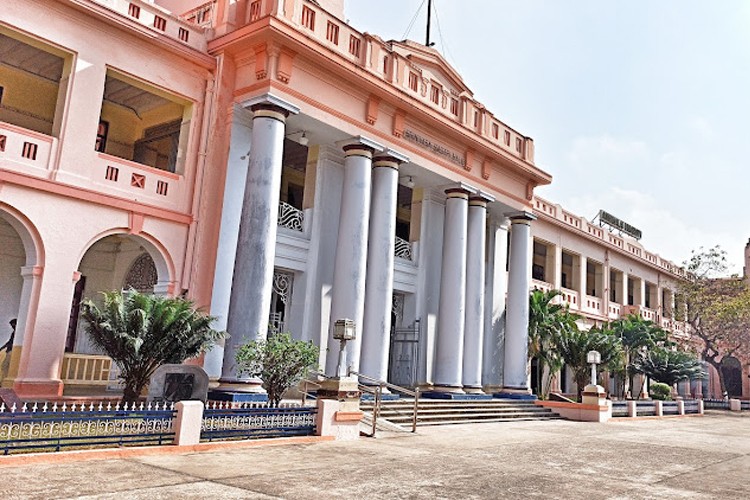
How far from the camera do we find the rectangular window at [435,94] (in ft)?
55.4

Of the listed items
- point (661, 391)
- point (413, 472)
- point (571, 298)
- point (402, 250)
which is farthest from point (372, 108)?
point (661, 391)

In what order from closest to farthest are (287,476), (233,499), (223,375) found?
(233,499) < (287,476) < (223,375)

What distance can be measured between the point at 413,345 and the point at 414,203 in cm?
402

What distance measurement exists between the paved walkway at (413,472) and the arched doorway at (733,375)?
108ft

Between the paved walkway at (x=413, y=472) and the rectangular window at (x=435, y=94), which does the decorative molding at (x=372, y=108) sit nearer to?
the rectangular window at (x=435, y=94)

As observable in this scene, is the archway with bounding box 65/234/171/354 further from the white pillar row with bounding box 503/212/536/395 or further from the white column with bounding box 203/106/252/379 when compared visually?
the white pillar row with bounding box 503/212/536/395

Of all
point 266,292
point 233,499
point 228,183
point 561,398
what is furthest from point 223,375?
point 561,398

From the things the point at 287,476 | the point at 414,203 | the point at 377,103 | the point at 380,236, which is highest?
the point at 377,103

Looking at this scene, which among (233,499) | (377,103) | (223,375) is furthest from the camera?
(377,103)

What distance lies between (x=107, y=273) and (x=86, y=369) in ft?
9.37

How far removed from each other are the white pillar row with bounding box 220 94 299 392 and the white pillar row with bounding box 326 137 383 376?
6.90ft

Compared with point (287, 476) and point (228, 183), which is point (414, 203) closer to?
point (228, 183)

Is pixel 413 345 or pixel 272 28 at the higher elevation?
pixel 272 28

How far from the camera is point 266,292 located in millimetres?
12477
